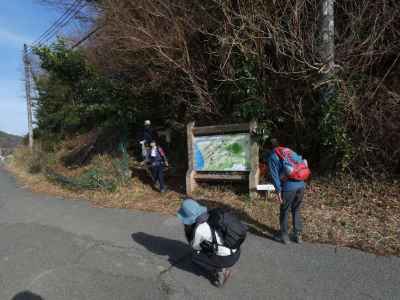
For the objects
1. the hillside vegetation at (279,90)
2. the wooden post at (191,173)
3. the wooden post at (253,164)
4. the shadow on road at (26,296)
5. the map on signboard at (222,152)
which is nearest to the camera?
the shadow on road at (26,296)

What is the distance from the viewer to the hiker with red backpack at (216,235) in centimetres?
320

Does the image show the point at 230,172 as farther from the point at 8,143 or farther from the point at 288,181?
the point at 8,143

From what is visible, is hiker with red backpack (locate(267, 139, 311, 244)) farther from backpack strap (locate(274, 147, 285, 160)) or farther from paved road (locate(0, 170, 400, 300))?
paved road (locate(0, 170, 400, 300))

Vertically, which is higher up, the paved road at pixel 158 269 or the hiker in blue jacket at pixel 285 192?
the hiker in blue jacket at pixel 285 192

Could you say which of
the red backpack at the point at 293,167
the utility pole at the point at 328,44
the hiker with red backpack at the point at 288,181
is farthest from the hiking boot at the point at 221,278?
the utility pole at the point at 328,44

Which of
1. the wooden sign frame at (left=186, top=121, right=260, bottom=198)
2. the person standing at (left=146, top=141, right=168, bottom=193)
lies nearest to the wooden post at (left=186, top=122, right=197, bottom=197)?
the wooden sign frame at (left=186, top=121, right=260, bottom=198)

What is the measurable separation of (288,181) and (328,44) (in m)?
3.36

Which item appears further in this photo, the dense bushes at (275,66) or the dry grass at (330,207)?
the dense bushes at (275,66)

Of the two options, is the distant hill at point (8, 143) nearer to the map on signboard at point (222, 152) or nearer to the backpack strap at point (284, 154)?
the map on signboard at point (222, 152)

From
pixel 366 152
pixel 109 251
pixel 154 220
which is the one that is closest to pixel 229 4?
pixel 366 152

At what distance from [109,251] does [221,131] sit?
3.51 metres

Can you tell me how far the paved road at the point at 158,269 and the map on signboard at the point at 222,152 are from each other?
1812 mm

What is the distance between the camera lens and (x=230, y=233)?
10.4ft

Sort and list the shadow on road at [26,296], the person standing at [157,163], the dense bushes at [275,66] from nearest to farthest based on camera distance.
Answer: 1. the shadow on road at [26,296]
2. the dense bushes at [275,66]
3. the person standing at [157,163]
